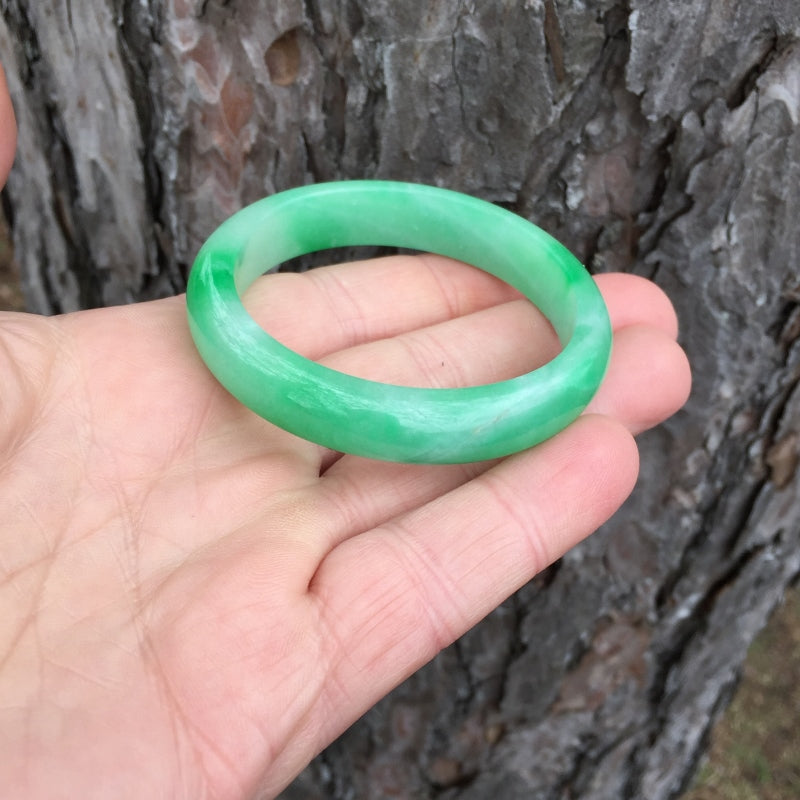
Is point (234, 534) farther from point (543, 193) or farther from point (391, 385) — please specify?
point (543, 193)

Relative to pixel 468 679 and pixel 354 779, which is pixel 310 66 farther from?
pixel 354 779

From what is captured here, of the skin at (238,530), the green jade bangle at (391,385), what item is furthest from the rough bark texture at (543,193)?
the skin at (238,530)

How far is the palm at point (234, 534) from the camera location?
133 cm

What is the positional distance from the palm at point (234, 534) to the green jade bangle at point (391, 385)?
9 cm

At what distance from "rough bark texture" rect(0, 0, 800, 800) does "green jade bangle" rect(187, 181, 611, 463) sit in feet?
0.36

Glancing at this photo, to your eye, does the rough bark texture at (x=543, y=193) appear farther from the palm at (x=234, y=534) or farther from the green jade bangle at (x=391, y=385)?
Result: the palm at (x=234, y=534)

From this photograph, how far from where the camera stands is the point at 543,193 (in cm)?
195

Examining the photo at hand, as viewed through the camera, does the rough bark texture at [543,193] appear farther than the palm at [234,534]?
Yes

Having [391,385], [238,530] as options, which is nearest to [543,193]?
[391,385]

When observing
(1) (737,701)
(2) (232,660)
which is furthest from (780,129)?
(1) (737,701)

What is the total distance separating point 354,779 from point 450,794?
299 millimetres

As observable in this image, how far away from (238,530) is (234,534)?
0.01m

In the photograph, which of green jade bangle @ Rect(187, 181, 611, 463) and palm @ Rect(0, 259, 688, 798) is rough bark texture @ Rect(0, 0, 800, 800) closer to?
green jade bangle @ Rect(187, 181, 611, 463)

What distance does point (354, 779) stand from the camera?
2.58 m
